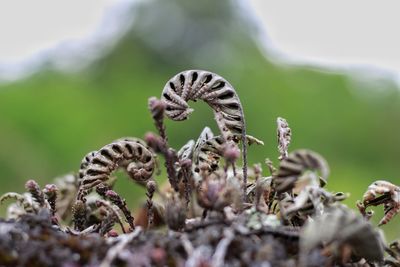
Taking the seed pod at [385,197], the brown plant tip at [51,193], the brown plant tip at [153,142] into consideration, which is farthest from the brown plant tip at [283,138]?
the brown plant tip at [51,193]

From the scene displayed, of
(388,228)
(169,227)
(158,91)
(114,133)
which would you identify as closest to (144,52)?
(158,91)

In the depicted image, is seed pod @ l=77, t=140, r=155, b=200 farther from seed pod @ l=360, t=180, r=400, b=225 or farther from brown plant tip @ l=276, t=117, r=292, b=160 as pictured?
seed pod @ l=360, t=180, r=400, b=225

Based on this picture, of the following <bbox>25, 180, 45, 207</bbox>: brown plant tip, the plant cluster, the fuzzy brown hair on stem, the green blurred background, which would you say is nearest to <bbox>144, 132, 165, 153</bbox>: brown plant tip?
the plant cluster

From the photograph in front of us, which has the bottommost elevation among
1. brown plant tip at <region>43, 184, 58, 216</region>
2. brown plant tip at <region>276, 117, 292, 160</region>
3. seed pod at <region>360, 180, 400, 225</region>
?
seed pod at <region>360, 180, 400, 225</region>

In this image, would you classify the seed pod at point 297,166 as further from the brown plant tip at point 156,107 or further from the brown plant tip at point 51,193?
the brown plant tip at point 51,193

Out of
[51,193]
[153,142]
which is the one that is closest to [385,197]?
[153,142]

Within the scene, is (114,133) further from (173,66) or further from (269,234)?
(269,234)
